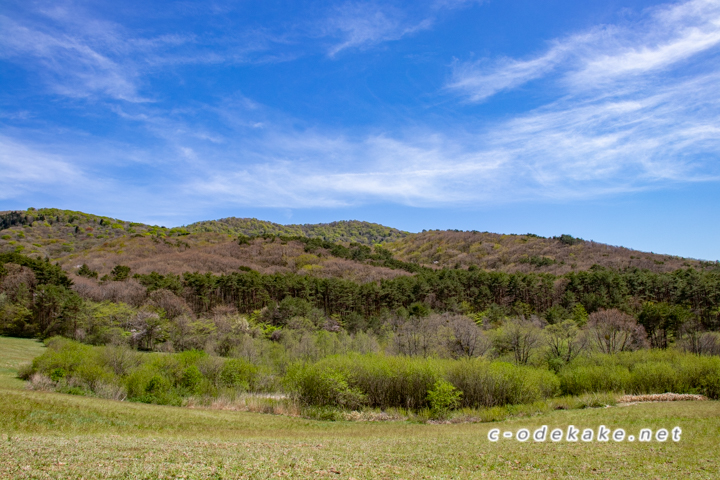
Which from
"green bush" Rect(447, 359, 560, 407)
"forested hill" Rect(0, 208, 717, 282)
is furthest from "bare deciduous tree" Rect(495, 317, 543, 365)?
"forested hill" Rect(0, 208, 717, 282)

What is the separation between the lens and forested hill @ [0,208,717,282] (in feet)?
350

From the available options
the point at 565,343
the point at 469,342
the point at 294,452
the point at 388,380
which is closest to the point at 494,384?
the point at 388,380

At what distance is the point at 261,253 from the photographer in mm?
126312

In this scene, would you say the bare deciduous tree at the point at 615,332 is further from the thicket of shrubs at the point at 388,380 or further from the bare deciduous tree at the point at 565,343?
the thicket of shrubs at the point at 388,380

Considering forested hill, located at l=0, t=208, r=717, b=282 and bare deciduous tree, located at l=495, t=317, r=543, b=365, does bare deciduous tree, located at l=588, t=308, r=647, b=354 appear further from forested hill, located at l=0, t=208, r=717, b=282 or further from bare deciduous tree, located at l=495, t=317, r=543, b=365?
forested hill, located at l=0, t=208, r=717, b=282

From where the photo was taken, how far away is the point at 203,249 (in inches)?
4983

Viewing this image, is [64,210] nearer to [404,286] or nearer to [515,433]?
[404,286]

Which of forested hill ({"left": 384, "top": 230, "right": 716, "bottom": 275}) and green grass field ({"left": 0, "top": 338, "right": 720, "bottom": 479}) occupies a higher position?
forested hill ({"left": 384, "top": 230, "right": 716, "bottom": 275})

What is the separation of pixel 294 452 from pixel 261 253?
115890 mm

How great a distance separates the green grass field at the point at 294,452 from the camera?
10148 mm

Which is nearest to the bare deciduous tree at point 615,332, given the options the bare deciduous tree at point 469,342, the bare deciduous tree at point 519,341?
the bare deciduous tree at point 519,341

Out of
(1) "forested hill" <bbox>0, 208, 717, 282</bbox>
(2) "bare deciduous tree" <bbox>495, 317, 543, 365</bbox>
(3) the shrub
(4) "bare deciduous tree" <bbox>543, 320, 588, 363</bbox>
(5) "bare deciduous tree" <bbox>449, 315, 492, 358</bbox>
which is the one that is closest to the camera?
(3) the shrub

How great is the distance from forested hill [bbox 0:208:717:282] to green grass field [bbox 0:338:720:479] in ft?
257

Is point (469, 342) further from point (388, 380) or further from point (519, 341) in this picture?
point (388, 380)
